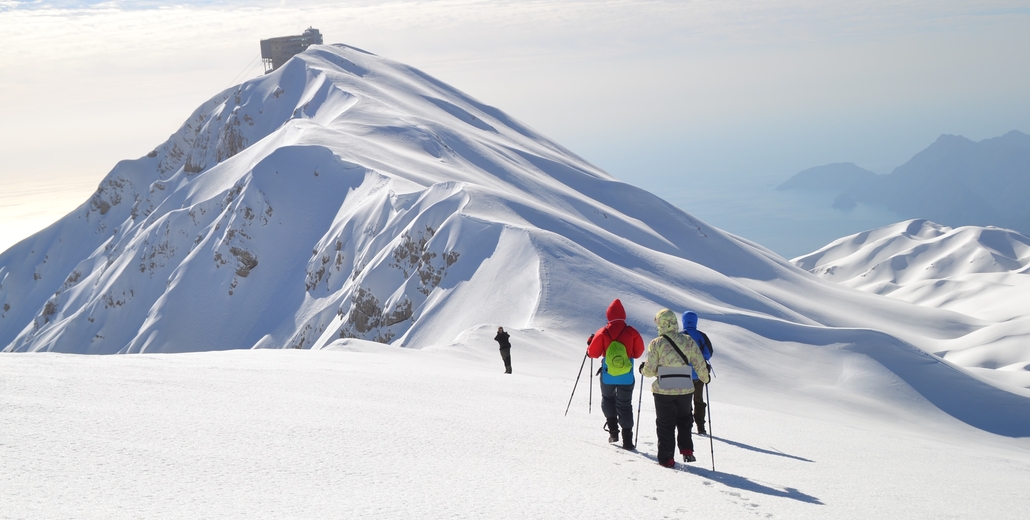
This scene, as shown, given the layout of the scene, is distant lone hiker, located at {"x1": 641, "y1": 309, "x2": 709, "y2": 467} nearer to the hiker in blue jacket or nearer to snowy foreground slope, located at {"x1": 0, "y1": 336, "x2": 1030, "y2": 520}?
snowy foreground slope, located at {"x1": 0, "y1": 336, "x2": 1030, "y2": 520}

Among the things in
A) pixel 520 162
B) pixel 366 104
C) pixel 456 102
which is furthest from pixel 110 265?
pixel 520 162

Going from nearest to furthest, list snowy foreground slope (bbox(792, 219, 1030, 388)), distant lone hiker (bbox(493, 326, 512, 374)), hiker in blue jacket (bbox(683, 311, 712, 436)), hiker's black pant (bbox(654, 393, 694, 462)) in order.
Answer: hiker's black pant (bbox(654, 393, 694, 462)), hiker in blue jacket (bbox(683, 311, 712, 436)), distant lone hiker (bbox(493, 326, 512, 374)), snowy foreground slope (bbox(792, 219, 1030, 388))

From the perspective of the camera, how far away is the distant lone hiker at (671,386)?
8.93 m

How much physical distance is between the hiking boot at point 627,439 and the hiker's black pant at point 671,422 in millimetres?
709

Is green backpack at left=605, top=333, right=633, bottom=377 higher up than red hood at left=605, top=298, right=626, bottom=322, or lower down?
lower down

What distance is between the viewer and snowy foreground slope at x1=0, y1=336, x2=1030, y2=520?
6152 millimetres

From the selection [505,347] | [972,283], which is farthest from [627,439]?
[972,283]

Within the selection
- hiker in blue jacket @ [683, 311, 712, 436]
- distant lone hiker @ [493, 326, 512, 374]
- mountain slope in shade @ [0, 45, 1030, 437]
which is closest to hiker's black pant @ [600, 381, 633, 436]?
hiker in blue jacket @ [683, 311, 712, 436]

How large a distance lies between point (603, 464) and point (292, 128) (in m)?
75.6

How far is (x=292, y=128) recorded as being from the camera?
78.0 meters

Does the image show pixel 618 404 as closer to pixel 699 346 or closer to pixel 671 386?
pixel 671 386

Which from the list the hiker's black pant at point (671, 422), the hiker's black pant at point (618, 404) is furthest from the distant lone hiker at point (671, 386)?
the hiker's black pant at point (618, 404)

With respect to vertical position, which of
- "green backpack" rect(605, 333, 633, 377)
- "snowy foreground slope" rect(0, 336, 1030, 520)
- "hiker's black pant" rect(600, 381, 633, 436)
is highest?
"green backpack" rect(605, 333, 633, 377)

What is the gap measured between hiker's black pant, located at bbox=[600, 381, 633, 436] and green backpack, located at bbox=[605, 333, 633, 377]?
217 mm
